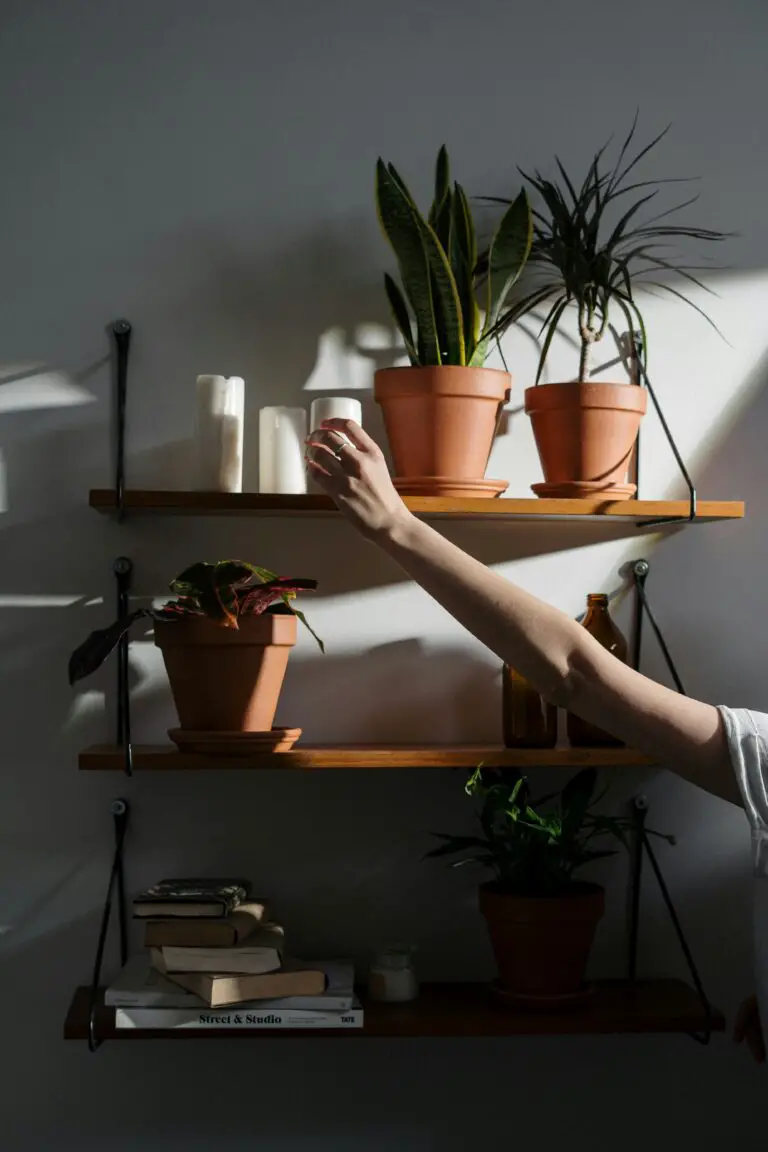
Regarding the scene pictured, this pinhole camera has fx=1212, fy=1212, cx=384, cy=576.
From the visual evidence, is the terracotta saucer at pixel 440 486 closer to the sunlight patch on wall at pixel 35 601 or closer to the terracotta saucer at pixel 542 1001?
the sunlight patch on wall at pixel 35 601

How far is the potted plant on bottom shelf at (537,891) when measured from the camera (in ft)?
6.05

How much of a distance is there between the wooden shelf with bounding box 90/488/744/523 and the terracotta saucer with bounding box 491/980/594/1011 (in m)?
0.74

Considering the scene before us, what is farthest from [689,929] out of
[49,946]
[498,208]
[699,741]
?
[498,208]

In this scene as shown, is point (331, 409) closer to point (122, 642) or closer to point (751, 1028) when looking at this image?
point (122, 642)

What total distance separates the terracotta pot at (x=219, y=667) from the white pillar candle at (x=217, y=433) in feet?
0.71

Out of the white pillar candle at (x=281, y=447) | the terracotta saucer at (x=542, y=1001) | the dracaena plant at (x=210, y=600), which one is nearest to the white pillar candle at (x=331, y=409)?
the white pillar candle at (x=281, y=447)

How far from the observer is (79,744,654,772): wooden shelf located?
178cm

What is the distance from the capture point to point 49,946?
197 centimetres

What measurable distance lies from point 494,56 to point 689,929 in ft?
5.04

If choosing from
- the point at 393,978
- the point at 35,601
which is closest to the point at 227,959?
the point at 393,978

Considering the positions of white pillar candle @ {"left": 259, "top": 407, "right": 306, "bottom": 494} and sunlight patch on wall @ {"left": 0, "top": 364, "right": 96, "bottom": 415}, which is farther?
sunlight patch on wall @ {"left": 0, "top": 364, "right": 96, "bottom": 415}

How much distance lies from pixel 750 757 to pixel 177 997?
2.92 ft

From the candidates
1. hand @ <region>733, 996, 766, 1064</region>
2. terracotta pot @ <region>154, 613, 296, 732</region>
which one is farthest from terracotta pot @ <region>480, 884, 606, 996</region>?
terracotta pot @ <region>154, 613, 296, 732</region>

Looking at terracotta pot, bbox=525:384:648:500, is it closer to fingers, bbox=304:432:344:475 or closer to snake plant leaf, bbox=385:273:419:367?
snake plant leaf, bbox=385:273:419:367
